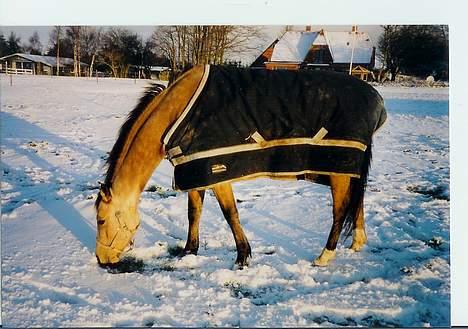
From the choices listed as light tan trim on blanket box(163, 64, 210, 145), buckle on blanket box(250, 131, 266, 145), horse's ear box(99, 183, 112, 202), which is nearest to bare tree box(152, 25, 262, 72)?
light tan trim on blanket box(163, 64, 210, 145)

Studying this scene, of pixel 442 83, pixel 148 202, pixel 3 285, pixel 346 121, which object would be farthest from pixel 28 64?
pixel 442 83

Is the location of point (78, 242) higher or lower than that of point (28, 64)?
lower

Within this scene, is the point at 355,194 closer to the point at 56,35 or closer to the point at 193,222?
the point at 193,222

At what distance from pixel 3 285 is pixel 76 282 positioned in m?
0.62

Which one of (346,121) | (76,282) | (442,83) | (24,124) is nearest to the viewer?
(346,121)

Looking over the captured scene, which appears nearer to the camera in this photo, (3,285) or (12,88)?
(3,285)

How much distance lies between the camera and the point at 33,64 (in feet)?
12.4

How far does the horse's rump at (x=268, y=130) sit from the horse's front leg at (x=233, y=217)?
155mm

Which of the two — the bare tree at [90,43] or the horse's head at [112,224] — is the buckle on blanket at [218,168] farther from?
the bare tree at [90,43]

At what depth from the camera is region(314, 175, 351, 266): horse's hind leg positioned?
3.20 meters

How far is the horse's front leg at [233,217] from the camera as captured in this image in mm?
3141

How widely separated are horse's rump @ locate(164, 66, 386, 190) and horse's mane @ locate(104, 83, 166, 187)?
0.31 meters

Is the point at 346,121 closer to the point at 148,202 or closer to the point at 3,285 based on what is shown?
the point at 148,202
